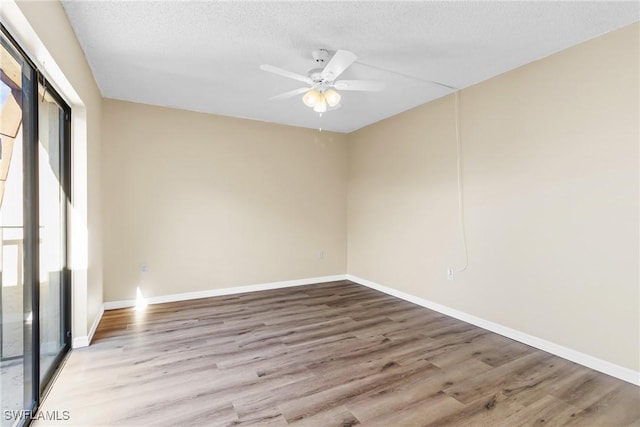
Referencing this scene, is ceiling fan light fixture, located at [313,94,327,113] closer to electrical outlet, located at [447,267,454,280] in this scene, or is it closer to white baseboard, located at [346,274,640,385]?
electrical outlet, located at [447,267,454,280]

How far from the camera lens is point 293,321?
10.8 feet

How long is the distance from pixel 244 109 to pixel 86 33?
1.87m

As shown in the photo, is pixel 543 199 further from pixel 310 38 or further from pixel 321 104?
pixel 310 38

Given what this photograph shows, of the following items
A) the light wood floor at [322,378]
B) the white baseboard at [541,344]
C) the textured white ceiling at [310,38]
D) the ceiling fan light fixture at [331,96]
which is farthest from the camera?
the ceiling fan light fixture at [331,96]

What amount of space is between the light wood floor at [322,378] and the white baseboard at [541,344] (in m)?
0.08

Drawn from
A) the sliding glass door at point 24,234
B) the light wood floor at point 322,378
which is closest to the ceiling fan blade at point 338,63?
the sliding glass door at point 24,234

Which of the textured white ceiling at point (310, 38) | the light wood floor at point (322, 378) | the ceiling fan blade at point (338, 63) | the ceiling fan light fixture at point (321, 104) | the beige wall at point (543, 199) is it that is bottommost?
the light wood floor at point (322, 378)

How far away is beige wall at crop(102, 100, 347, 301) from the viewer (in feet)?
12.1

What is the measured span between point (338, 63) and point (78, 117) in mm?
2232

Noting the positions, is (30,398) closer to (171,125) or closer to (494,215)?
(171,125)

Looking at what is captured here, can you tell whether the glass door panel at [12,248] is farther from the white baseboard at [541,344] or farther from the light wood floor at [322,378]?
the white baseboard at [541,344]

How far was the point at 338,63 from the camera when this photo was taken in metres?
2.20

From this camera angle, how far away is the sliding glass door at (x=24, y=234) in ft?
4.95

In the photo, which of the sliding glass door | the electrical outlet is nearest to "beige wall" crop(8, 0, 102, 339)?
the sliding glass door
